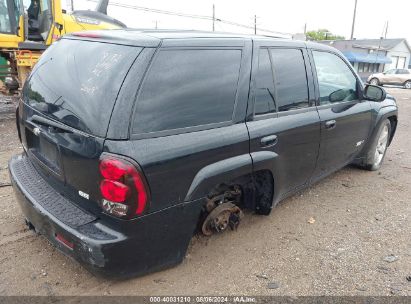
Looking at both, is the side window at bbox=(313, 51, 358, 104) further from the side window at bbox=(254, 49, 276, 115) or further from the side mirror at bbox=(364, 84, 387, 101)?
the side window at bbox=(254, 49, 276, 115)

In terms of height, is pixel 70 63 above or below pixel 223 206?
above

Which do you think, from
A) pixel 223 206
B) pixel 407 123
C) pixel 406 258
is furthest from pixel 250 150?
pixel 407 123

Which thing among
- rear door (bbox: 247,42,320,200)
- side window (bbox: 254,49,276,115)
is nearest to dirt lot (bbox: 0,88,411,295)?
rear door (bbox: 247,42,320,200)

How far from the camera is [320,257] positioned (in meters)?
3.14

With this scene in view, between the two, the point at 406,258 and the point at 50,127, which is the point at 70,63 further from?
the point at 406,258

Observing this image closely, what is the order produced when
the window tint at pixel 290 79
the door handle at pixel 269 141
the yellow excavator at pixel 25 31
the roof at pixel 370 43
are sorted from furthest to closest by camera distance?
the roof at pixel 370 43
the yellow excavator at pixel 25 31
the window tint at pixel 290 79
the door handle at pixel 269 141

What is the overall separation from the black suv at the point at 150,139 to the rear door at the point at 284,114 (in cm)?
2

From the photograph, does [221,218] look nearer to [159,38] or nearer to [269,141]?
[269,141]

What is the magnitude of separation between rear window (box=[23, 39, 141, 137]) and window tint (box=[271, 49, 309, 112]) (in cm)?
142

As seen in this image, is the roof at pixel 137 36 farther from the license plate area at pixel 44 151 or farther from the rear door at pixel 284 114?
the license plate area at pixel 44 151

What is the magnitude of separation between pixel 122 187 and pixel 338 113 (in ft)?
8.98

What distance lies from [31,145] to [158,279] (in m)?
1.52

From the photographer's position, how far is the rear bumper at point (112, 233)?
224 centimetres

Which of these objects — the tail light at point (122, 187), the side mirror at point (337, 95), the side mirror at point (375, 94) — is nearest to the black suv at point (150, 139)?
the tail light at point (122, 187)
